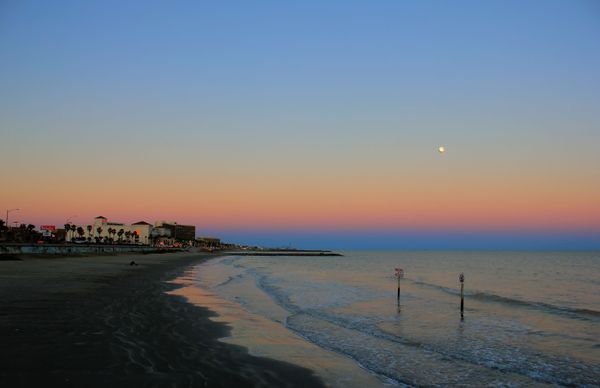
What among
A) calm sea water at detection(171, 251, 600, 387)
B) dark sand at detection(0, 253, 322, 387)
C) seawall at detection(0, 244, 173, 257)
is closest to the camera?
dark sand at detection(0, 253, 322, 387)

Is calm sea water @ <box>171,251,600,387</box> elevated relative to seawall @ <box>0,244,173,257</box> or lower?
lower

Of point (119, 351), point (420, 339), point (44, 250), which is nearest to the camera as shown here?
point (119, 351)

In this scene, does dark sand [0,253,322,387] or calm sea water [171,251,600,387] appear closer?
dark sand [0,253,322,387]

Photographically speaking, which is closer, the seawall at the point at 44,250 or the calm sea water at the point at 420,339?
the calm sea water at the point at 420,339

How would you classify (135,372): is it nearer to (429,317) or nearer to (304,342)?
(304,342)

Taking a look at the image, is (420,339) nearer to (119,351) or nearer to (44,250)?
(119,351)

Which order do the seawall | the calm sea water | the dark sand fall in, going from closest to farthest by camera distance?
the dark sand, the calm sea water, the seawall

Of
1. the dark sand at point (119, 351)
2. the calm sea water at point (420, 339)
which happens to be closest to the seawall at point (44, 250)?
the calm sea water at point (420, 339)

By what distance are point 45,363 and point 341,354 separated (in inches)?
320

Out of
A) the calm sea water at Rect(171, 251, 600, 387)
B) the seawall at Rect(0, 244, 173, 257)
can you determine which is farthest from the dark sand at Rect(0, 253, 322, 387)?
the seawall at Rect(0, 244, 173, 257)

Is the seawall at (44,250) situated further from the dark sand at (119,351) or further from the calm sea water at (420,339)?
the dark sand at (119,351)

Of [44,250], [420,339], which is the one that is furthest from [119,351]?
[44,250]

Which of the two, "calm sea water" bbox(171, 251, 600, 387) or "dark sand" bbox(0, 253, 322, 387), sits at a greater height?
"dark sand" bbox(0, 253, 322, 387)

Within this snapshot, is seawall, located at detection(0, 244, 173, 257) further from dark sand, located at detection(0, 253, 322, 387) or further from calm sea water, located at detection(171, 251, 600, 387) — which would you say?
dark sand, located at detection(0, 253, 322, 387)
